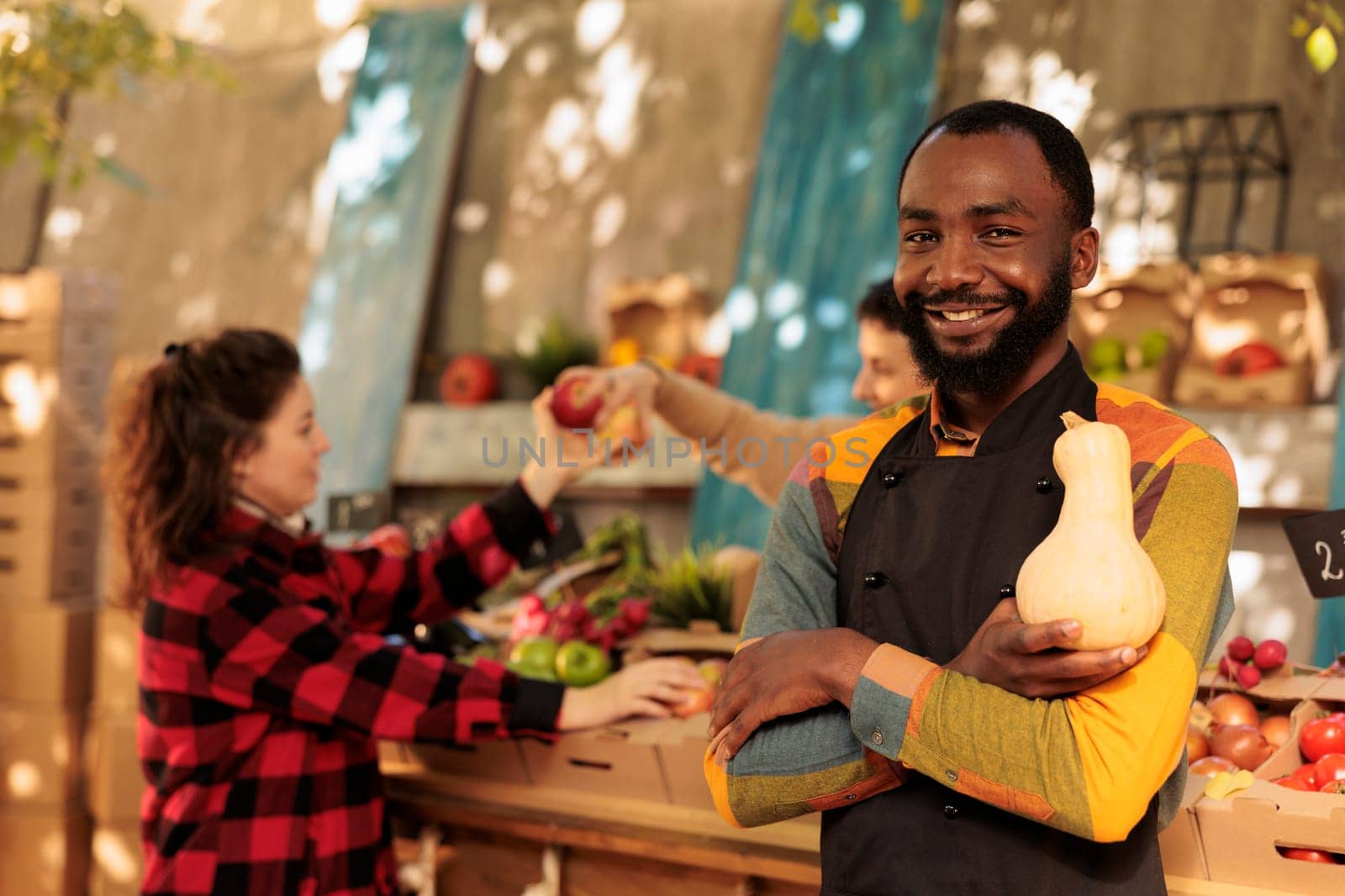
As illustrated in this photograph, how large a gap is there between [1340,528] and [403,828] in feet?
5.54

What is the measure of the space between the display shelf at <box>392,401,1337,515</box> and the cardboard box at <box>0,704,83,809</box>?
1893mm

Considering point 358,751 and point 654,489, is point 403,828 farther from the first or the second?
point 654,489

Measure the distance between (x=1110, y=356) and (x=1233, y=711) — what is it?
204cm

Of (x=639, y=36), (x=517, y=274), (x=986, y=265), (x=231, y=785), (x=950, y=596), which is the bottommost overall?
(x=231, y=785)

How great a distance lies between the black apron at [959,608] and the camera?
4.10 ft

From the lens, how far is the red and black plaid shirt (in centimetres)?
214

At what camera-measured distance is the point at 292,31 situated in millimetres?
6043

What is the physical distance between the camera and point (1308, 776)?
1808mm

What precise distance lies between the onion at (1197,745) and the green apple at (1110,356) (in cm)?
210

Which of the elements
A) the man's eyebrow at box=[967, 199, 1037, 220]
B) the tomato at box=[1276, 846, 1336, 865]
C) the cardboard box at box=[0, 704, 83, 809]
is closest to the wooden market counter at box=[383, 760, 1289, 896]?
the tomato at box=[1276, 846, 1336, 865]

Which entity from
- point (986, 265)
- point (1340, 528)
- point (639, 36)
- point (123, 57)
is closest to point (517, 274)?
point (639, 36)

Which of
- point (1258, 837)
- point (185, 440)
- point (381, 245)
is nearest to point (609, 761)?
point (185, 440)

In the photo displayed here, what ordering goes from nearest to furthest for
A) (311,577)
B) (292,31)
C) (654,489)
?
(311,577)
(654,489)
(292,31)

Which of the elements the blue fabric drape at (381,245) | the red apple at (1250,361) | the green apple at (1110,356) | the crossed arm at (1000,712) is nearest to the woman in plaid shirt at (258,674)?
the crossed arm at (1000,712)
